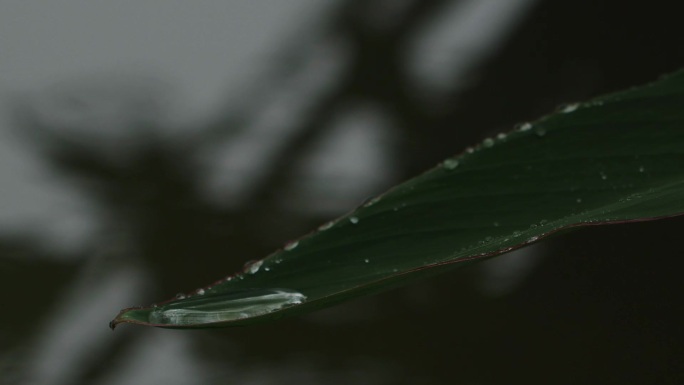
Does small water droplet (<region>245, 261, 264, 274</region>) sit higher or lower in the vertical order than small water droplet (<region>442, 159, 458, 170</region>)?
lower

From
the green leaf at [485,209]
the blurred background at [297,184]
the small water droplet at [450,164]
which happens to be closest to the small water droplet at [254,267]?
the green leaf at [485,209]

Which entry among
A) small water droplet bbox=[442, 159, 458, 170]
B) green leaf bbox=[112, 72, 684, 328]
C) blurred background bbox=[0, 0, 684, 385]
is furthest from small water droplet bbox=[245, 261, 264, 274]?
blurred background bbox=[0, 0, 684, 385]

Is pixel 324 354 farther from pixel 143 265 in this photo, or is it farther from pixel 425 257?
pixel 425 257

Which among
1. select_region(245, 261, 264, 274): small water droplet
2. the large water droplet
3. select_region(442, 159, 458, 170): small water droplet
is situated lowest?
the large water droplet

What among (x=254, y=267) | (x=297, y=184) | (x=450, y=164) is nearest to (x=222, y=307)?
(x=254, y=267)

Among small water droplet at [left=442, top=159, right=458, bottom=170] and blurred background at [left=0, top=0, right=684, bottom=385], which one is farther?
blurred background at [left=0, top=0, right=684, bottom=385]

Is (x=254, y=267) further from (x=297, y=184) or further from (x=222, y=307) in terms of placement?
(x=297, y=184)

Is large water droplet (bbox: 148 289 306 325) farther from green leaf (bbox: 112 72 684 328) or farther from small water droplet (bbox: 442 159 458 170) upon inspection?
small water droplet (bbox: 442 159 458 170)

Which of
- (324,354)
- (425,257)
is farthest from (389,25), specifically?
(425,257)
